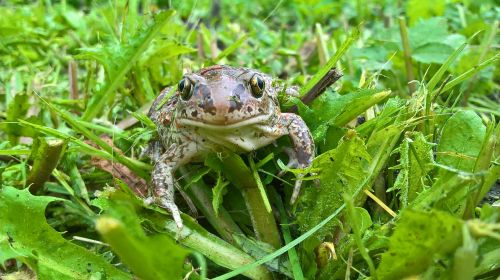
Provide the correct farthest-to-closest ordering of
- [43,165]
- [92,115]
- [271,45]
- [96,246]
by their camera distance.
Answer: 1. [271,45]
2. [92,115]
3. [43,165]
4. [96,246]

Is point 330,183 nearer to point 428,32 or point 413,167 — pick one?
point 413,167

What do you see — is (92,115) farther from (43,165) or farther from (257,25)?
(257,25)

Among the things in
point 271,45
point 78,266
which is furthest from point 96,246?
point 271,45

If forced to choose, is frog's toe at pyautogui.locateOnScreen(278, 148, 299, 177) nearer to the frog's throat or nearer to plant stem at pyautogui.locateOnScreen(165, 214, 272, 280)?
the frog's throat

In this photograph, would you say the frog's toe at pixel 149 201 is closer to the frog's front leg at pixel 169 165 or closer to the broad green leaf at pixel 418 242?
the frog's front leg at pixel 169 165

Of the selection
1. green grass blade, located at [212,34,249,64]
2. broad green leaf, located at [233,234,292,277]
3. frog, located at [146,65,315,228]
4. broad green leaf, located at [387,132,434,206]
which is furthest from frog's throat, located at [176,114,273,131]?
green grass blade, located at [212,34,249,64]

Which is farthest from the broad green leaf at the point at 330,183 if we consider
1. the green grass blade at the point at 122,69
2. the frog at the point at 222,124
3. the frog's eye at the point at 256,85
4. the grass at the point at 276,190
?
the green grass blade at the point at 122,69
